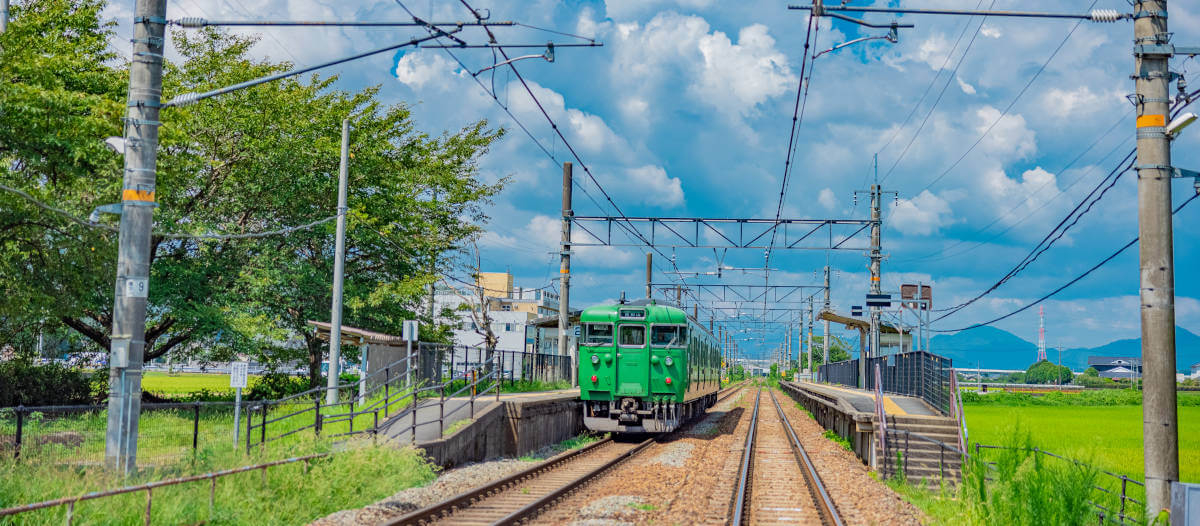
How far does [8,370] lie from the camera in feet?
76.5

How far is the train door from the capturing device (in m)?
21.8

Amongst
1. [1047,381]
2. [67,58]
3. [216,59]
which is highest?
[216,59]

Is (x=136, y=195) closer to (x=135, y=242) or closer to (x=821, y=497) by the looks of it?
(x=135, y=242)

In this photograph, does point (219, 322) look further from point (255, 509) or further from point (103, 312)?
point (255, 509)

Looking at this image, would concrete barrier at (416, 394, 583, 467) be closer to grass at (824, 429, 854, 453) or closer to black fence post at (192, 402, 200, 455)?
black fence post at (192, 402, 200, 455)

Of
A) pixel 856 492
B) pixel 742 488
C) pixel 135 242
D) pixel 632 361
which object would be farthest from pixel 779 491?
pixel 135 242

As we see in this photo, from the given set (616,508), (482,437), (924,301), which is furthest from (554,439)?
(924,301)

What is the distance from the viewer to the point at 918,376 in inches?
825

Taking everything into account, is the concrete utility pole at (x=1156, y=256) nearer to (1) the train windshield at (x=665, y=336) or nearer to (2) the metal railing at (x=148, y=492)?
(2) the metal railing at (x=148, y=492)

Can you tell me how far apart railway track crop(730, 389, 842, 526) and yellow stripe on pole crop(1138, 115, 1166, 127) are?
543cm

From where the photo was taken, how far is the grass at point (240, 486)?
8.41 meters

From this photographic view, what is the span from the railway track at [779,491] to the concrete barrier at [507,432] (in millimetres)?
4478

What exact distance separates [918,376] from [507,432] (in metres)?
9.82

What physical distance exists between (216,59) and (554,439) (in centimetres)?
1614
